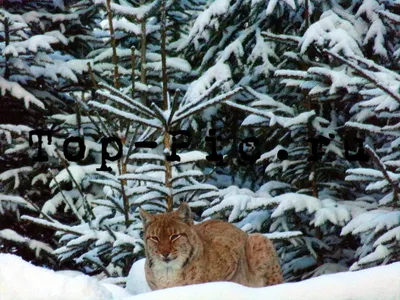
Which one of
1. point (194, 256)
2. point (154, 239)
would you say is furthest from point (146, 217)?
point (194, 256)

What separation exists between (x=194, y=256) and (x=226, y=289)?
287 centimetres

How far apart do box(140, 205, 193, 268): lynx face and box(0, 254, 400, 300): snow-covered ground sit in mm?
2652

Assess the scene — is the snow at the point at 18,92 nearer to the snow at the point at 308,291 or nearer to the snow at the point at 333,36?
the snow at the point at 333,36

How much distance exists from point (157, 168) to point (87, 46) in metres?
6.72

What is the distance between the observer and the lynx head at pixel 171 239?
4.96 meters

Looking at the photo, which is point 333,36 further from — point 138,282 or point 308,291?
point 308,291

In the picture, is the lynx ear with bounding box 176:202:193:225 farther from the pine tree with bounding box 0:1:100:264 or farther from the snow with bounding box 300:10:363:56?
the pine tree with bounding box 0:1:100:264

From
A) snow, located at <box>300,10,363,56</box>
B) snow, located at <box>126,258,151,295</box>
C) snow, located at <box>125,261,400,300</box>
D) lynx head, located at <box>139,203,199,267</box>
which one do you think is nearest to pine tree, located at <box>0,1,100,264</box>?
snow, located at <box>300,10,363,56</box>

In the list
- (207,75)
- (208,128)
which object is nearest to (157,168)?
(207,75)

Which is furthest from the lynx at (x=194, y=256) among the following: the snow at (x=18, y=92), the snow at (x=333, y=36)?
the snow at (x=18, y=92)

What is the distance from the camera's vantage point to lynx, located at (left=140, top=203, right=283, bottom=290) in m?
4.95

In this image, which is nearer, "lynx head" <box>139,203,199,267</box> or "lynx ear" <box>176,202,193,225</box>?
"lynx head" <box>139,203,199,267</box>

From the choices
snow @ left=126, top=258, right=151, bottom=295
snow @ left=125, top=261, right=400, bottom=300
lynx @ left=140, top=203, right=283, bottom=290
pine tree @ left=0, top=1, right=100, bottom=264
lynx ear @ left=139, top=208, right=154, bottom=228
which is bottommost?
pine tree @ left=0, top=1, right=100, bottom=264

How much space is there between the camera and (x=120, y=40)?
12.1 meters
